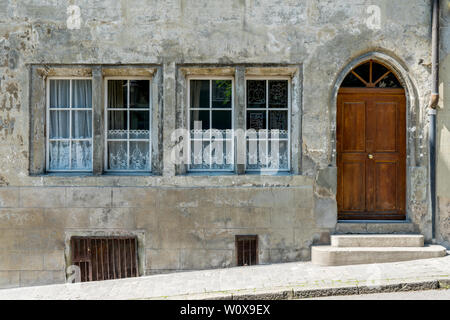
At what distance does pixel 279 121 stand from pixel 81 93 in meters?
3.30

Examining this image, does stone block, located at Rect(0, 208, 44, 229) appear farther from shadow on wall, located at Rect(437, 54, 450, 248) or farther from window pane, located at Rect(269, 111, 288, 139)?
shadow on wall, located at Rect(437, 54, 450, 248)

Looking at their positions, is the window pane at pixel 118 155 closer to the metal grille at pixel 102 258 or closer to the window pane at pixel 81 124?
the window pane at pixel 81 124

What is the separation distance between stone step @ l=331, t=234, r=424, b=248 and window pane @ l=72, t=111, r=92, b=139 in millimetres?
4358

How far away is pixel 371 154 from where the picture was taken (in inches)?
293

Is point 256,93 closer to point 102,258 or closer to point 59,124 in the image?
point 59,124

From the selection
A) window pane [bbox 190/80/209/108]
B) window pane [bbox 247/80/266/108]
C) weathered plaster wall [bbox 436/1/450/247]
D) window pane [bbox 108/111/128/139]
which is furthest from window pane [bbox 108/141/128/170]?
weathered plaster wall [bbox 436/1/450/247]

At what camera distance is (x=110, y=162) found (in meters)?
7.59

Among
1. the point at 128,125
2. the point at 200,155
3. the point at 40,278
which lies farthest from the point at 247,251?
the point at 40,278

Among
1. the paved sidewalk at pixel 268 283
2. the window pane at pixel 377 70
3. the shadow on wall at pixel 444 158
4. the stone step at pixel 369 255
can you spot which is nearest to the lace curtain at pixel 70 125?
the paved sidewalk at pixel 268 283

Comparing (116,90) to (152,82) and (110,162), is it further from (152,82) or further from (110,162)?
(110,162)

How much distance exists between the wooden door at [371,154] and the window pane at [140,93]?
314 centimetres

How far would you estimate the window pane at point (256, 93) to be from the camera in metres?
7.59

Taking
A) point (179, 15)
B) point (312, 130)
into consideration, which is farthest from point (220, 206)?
point (179, 15)

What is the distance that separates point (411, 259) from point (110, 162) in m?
4.96
